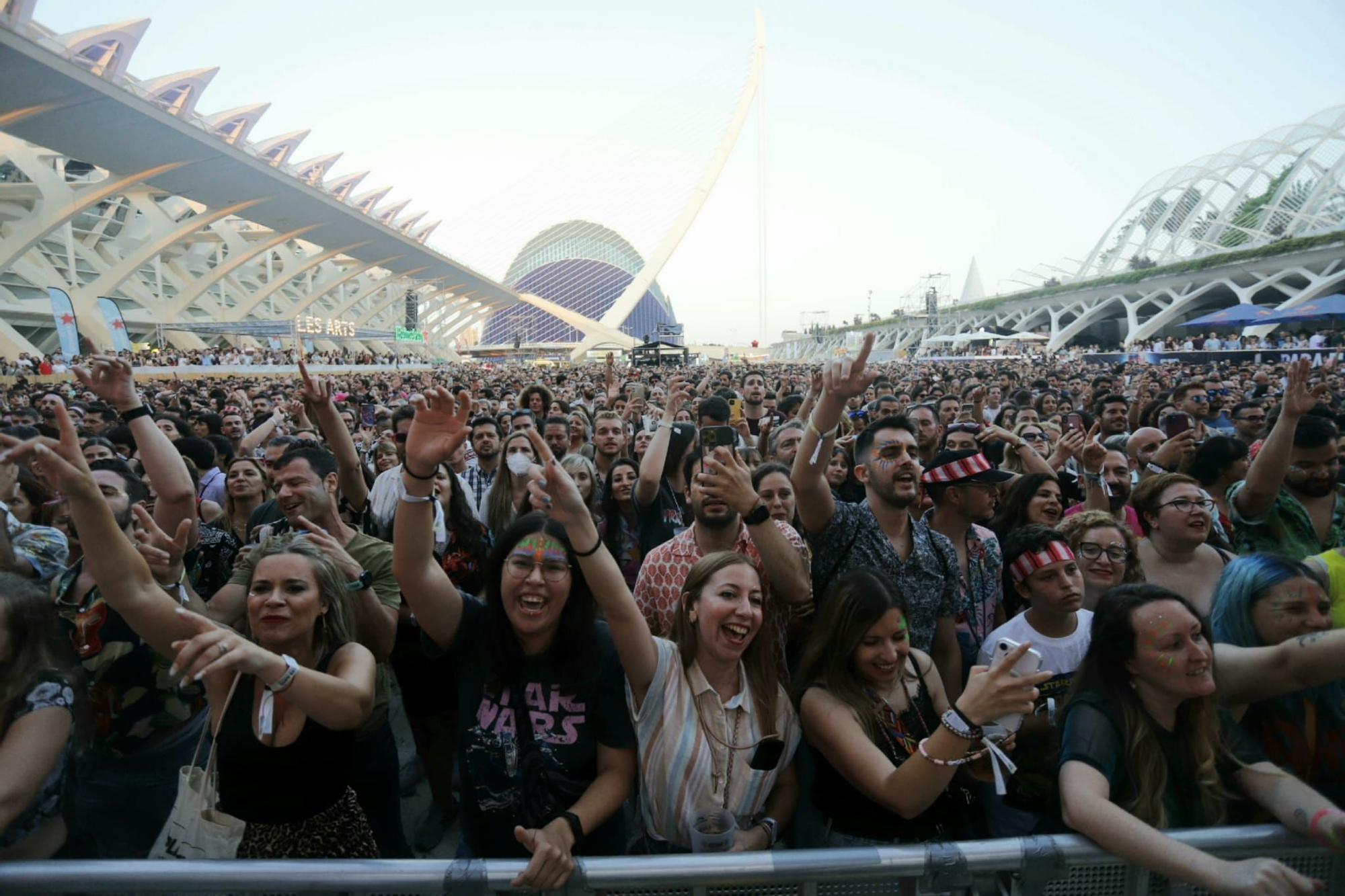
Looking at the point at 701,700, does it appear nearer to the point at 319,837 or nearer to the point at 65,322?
the point at 319,837

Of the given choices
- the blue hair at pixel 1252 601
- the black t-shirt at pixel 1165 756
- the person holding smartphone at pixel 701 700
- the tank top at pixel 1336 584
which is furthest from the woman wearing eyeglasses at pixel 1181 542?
the person holding smartphone at pixel 701 700

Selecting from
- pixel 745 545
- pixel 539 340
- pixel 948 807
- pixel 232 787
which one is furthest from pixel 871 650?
pixel 539 340

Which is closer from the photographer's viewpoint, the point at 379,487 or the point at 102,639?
the point at 102,639

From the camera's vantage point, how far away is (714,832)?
1.67 m

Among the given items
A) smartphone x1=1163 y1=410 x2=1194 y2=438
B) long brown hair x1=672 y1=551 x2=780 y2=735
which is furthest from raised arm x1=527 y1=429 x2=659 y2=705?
smartphone x1=1163 y1=410 x2=1194 y2=438

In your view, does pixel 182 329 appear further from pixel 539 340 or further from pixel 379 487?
Answer: pixel 539 340

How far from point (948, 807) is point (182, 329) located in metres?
42.2

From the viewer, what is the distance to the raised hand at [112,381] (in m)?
2.63

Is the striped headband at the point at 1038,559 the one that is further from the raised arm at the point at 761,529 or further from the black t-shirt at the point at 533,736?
the black t-shirt at the point at 533,736

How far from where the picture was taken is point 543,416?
700 centimetres

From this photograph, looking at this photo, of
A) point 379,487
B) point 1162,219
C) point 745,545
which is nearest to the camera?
point 745,545

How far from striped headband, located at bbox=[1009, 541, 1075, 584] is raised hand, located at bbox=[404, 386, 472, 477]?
1.95 m

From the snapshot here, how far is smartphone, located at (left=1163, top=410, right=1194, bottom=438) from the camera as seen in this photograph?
16.5ft

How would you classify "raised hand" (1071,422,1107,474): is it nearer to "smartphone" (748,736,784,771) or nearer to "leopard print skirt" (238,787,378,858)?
"smartphone" (748,736,784,771)
